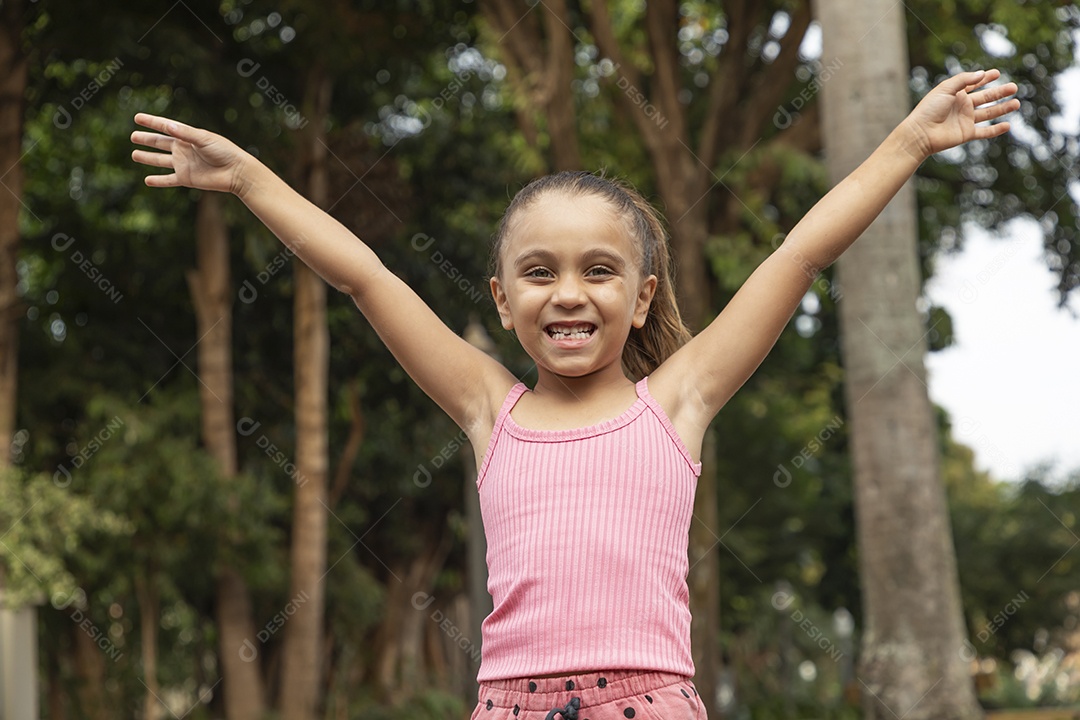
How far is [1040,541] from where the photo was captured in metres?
22.9

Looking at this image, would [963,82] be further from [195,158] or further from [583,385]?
[195,158]

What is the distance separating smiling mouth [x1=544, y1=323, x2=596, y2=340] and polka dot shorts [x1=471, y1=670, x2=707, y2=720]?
1.72 ft

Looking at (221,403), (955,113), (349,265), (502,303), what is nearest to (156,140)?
(349,265)

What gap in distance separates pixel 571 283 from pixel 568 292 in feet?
0.08

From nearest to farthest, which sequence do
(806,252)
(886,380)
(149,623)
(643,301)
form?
(806,252)
(643,301)
(886,380)
(149,623)

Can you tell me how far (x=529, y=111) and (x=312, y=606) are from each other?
7.05 meters

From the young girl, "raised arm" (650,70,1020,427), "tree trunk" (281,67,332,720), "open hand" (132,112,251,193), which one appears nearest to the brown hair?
the young girl

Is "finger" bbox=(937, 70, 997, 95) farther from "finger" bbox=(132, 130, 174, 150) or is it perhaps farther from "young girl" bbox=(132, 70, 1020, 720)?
"finger" bbox=(132, 130, 174, 150)

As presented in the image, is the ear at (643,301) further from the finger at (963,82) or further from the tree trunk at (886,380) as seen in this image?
the tree trunk at (886,380)

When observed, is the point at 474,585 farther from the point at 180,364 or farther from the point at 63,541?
the point at 180,364

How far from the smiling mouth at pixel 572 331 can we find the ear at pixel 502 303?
0.37ft

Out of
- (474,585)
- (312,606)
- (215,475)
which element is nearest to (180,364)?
(215,475)

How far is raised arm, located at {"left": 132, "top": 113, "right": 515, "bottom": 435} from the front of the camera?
241 cm

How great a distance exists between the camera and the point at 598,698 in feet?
6.83
